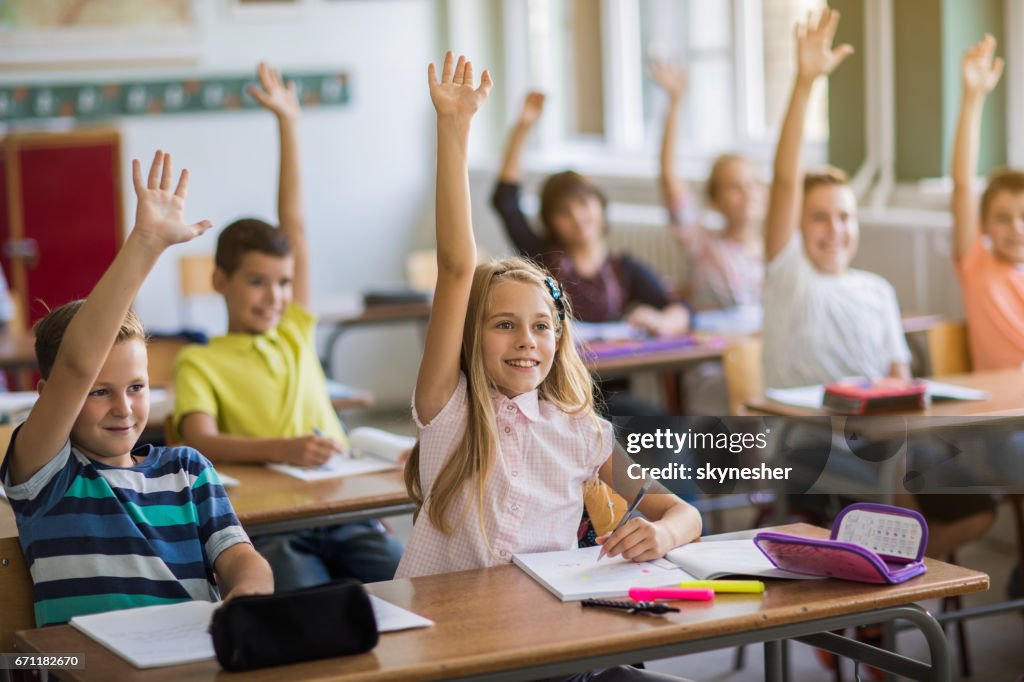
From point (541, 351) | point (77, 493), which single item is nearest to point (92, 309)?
point (77, 493)

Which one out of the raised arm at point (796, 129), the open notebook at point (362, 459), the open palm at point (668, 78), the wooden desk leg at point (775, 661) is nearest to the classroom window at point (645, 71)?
the open palm at point (668, 78)

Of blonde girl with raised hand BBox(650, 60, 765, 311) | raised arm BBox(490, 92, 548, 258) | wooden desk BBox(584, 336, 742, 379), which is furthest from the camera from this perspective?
blonde girl with raised hand BBox(650, 60, 765, 311)

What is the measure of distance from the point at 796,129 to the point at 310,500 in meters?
1.74

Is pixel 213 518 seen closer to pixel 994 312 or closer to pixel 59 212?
pixel 994 312

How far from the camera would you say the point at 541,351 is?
2.15m

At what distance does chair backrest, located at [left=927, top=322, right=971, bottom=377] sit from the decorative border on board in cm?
386

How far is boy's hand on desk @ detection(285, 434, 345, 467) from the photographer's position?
271cm

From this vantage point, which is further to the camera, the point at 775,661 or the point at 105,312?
the point at 775,661

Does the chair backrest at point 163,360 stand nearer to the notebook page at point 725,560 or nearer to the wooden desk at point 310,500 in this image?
the wooden desk at point 310,500

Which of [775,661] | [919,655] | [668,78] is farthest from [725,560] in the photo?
[668,78]

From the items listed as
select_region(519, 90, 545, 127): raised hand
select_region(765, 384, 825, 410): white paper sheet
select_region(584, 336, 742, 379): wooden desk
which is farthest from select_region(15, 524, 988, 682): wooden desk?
select_region(519, 90, 545, 127): raised hand

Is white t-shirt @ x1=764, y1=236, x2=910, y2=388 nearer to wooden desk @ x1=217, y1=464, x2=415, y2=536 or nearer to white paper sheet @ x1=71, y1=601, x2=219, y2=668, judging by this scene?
wooden desk @ x1=217, y1=464, x2=415, y2=536

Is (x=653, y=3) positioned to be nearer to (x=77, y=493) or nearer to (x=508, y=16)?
(x=508, y=16)

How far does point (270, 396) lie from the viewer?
2963 mm
